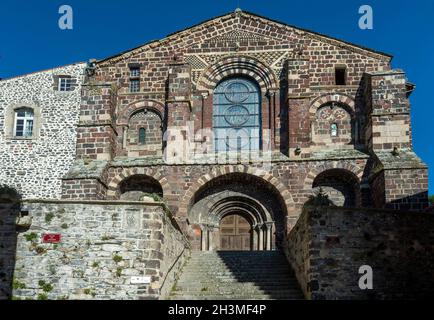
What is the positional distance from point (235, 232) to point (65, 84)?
1028 cm

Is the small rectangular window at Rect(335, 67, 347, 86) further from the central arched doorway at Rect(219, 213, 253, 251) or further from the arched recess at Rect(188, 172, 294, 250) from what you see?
the central arched doorway at Rect(219, 213, 253, 251)

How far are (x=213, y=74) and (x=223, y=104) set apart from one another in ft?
4.31

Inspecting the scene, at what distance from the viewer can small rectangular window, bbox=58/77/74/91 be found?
27375mm

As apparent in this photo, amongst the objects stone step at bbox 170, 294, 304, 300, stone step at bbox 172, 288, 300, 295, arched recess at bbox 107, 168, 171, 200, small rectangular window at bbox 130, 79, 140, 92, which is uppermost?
small rectangular window at bbox 130, 79, 140, 92

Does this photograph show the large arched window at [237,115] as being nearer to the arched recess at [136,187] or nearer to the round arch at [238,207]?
the round arch at [238,207]

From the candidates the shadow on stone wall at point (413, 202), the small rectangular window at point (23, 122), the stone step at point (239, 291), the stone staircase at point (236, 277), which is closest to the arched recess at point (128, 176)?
the stone staircase at point (236, 277)

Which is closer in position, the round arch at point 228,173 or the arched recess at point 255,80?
the round arch at point 228,173

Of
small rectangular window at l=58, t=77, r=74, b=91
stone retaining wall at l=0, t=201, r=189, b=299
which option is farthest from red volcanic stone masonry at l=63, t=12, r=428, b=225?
stone retaining wall at l=0, t=201, r=189, b=299

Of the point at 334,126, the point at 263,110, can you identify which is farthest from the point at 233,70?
the point at 334,126

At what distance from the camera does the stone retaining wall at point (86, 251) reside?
15438mm

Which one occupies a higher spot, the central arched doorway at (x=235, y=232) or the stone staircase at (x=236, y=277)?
the central arched doorway at (x=235, y=232)

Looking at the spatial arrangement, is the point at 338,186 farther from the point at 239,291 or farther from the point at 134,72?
the point at 134,72

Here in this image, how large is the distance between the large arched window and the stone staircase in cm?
519

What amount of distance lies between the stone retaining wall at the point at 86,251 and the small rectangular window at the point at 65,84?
12147mm
